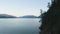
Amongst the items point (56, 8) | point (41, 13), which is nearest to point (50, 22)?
point (56, 8)

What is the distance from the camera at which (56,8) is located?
661 cm

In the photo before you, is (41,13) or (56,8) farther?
(41,13)

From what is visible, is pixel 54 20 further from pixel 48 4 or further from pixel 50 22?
pixel 48 4

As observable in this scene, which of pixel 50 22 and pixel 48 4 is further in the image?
pixel 48 4

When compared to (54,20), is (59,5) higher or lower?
higher

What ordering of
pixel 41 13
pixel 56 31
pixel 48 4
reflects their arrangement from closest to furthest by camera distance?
pixel 56 31 → pixel 48 4 → pixel 41 13

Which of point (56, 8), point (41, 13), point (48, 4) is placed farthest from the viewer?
point (41, 13)

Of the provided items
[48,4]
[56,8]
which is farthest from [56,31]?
[48,4]

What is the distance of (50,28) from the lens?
687cm

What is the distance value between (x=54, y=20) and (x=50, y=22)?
0.34 m

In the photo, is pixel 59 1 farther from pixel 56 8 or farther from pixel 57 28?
pixel 57 28

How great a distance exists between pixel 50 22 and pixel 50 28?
27 centimetres

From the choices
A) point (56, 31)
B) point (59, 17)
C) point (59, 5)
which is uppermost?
point (59, 5)

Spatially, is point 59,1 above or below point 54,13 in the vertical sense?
above
